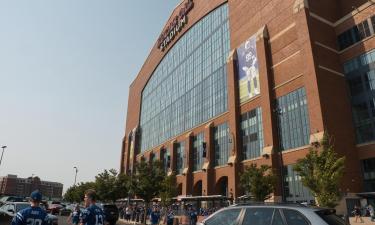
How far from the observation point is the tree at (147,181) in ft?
119

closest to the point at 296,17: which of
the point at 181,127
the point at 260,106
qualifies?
the point at 260,106

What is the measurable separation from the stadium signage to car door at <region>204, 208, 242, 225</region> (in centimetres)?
6204

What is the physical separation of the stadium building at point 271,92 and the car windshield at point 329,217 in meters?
21.6

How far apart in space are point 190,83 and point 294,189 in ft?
107

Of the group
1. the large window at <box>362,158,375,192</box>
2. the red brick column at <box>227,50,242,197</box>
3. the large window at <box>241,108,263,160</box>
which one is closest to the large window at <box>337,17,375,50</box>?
the large window at <box>241,108,263,160</box>

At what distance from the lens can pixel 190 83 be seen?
6284 centimetres

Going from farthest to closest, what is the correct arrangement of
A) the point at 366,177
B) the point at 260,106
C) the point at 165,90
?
the point at 165,90, the point at 260,106, the point at 366,177

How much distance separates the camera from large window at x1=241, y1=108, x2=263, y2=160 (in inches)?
1633

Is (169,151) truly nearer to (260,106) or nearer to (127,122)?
(260,106)

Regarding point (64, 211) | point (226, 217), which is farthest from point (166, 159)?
point (226, 217)

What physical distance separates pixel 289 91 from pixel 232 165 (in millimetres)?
12363

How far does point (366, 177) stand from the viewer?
109ft

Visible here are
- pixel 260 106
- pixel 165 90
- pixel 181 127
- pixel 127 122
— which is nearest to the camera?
pixel 260 106

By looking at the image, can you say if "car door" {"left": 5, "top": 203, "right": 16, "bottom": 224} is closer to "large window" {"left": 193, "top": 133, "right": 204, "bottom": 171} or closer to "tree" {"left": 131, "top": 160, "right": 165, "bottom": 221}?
"tree" {"left": 131, "top": 160, "right": 165, "bottom": 221}
